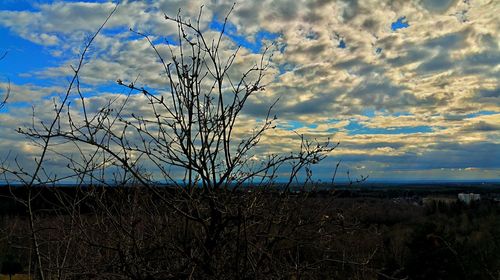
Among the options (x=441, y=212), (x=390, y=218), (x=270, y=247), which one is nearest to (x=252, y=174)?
(x=270, y=247)

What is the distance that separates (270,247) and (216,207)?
66 centimetres

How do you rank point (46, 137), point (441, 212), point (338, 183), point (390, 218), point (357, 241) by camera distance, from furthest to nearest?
point (441, 212) → point (390, 218) → point (357, 241) → point (338, 183) → point (46, 137)

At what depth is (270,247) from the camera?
324 cm

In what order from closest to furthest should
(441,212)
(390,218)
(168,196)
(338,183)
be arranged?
(168,196)
(338,183)
(390,218)
(441,212)

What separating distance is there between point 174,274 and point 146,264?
0.21m

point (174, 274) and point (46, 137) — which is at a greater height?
point (46, 137)

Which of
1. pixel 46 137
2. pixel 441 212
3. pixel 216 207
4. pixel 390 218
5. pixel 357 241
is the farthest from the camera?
pixel 441 212

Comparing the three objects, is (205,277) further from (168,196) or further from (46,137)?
(46,137)

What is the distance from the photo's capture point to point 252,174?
3.22 meters

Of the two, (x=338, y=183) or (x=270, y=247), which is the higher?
(x=338, y=183)

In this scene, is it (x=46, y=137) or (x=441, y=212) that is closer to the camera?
(x=46, y=137)

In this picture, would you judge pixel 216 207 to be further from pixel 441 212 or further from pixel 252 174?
pixel 441 212

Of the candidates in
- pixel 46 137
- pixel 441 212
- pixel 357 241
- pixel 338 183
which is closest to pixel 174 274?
pixel 46 137

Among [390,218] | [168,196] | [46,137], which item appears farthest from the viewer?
[390,218]
